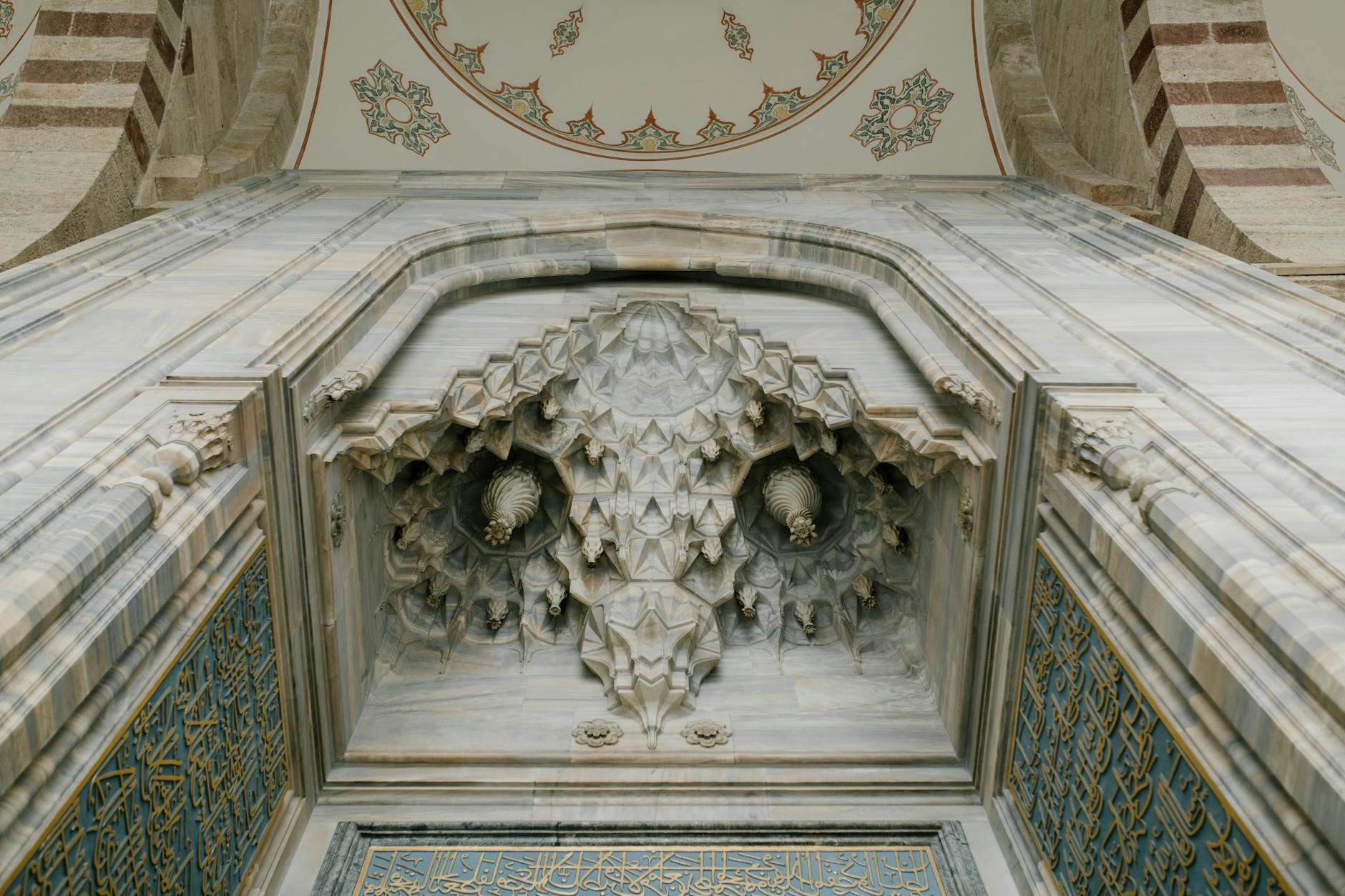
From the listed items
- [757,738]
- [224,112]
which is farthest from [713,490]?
[224,112]

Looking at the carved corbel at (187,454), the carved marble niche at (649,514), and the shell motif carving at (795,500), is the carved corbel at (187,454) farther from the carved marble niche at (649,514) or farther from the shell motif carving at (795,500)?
the shell motif carving at (795,500)

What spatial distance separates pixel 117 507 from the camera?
2375mm

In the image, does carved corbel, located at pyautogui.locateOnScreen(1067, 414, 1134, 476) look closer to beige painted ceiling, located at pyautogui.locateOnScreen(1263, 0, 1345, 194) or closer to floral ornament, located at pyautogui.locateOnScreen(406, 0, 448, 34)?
beige painted ceiling, located at pyautogui.locateOnScreen(1263, 0, 1345, 194)

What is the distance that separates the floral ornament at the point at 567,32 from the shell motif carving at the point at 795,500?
2978 millimetres

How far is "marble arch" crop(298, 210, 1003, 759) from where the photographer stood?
361cm

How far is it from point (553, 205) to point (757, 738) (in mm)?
2803

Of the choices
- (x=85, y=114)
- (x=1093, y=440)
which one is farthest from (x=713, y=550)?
(x=85, y=114)

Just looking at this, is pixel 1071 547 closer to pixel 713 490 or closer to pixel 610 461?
pixel 713 490

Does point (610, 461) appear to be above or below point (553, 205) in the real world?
below

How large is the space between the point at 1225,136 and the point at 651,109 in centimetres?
301

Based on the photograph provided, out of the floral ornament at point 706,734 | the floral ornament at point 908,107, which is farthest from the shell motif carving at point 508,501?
the floral ornament at point 908,107

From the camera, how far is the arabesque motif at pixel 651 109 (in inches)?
239

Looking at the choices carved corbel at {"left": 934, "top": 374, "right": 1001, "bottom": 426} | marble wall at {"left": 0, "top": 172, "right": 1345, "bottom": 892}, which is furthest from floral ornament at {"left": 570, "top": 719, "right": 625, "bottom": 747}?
carved corbel at {"left": 934, "top": 374, "right": 1001, "bottom": 426}

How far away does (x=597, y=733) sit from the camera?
3.99 m
